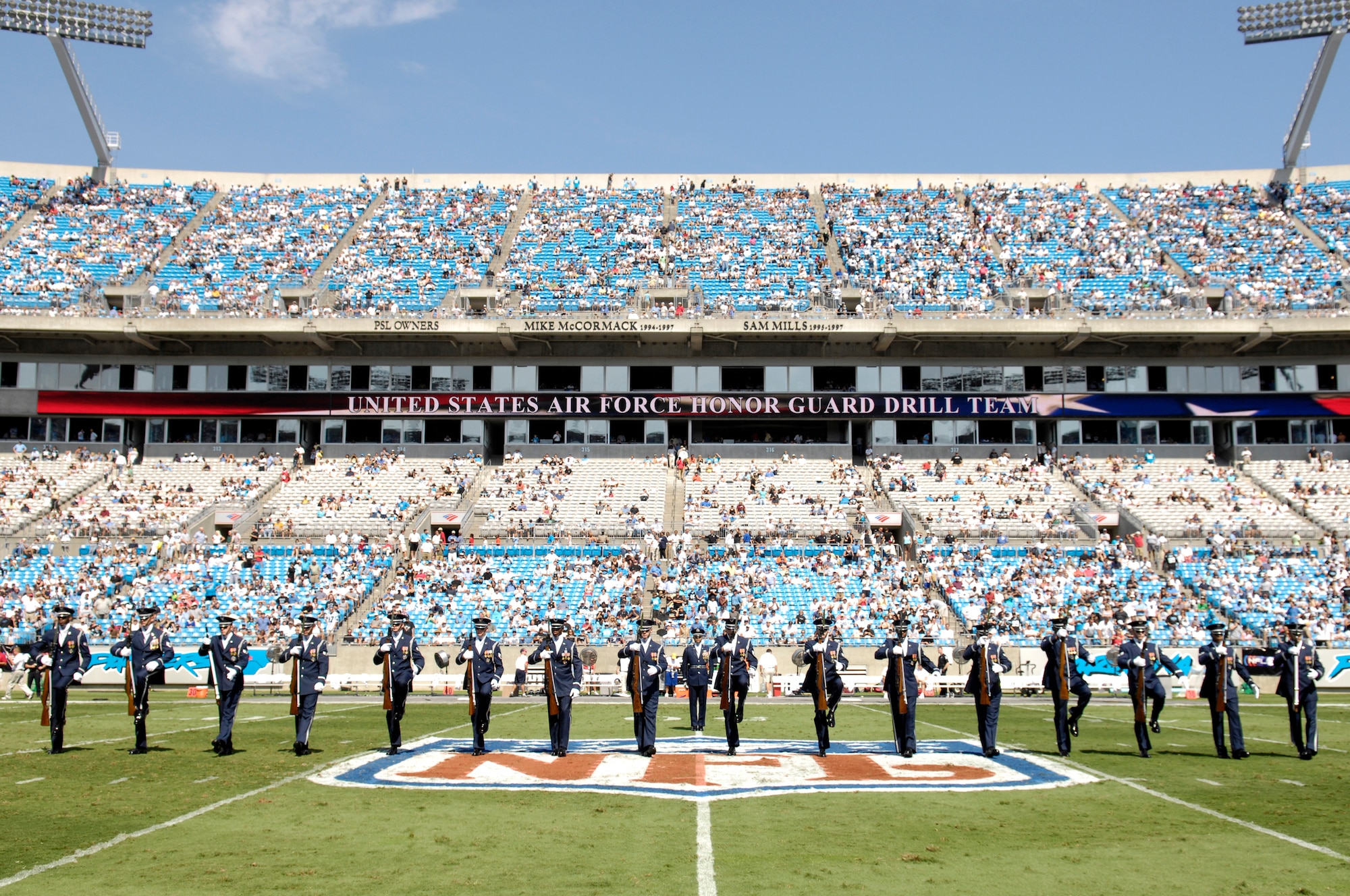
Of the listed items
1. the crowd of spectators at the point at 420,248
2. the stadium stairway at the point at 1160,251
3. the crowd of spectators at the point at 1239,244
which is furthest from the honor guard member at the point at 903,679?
the stadium stairway at the point at 1160,251

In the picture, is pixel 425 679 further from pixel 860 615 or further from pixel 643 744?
pixel 643 744

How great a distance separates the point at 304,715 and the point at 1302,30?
59517 millimetres

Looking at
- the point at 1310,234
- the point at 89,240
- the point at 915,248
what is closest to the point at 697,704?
the point at 915,248

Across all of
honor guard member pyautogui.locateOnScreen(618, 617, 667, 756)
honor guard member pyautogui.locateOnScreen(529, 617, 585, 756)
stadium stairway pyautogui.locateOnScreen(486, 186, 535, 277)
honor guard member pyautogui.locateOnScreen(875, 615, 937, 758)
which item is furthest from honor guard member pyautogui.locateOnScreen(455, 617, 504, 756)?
stadium stairway pyautogui.locateOnScreen(486, 186, 535, 277)

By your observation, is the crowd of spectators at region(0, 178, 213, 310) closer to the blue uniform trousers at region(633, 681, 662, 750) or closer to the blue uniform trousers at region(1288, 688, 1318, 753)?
the blue uniform trousers at region(633, 681, 662, 750)

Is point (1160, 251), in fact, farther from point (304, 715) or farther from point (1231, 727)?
point (304, 715)

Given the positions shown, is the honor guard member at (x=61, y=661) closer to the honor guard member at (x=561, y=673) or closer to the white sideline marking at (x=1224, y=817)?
the honor guard member at (x=561, y=673)

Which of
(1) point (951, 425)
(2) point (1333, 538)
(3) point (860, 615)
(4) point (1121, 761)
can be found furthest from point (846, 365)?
(4) point (1121, 761)

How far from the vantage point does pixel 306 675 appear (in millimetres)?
14289

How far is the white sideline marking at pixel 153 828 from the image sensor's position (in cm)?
758

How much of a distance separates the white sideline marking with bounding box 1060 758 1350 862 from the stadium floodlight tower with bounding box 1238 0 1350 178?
2124 inches

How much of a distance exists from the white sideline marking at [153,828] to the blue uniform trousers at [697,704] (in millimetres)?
5459

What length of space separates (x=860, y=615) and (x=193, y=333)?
30.4 meters

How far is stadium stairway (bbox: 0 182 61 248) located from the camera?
50125mm
